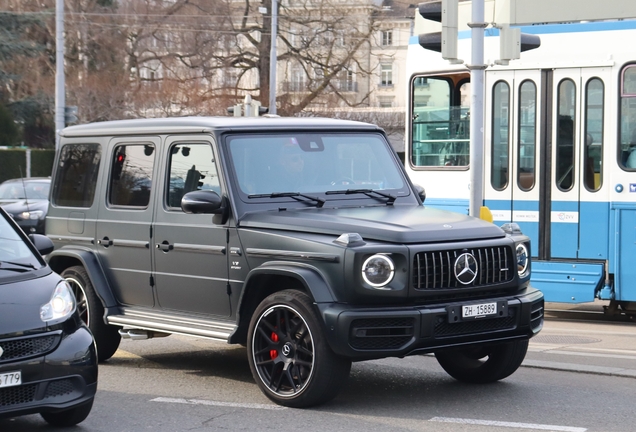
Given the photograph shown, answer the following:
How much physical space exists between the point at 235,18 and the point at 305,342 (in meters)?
35.0

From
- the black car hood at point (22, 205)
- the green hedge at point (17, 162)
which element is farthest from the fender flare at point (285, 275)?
the green hedge at point (17, 162)

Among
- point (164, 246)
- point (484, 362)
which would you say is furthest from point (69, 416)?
point (484, 362)

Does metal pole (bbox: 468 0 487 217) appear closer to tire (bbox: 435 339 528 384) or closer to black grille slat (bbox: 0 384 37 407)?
tire (bbox: 435 339 528 384)

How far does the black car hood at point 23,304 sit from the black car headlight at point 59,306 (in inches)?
1.0

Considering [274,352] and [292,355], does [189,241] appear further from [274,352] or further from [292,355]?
[292,355]

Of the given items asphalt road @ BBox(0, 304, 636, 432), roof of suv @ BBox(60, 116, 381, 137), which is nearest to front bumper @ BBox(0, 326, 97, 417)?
A: asphalt road @ BBox(0, 304, 636, 432)

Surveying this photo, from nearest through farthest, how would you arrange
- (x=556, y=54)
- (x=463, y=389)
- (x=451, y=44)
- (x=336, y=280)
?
1. (x=336, y=280)
2. (x=463, y=389)
3. (x=451, y=44)
4. (x=556, y=54)

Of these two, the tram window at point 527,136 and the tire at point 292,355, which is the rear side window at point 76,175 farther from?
the tram window at point 527,136

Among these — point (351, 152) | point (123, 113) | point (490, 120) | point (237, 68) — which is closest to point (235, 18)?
point (237, 68)

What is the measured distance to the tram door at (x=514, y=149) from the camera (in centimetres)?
1263

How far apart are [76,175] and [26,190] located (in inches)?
575

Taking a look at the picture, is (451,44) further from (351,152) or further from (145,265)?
(145,265)

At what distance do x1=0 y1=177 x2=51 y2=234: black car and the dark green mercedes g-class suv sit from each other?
41.3 feet

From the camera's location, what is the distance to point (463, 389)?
26.4 ft
